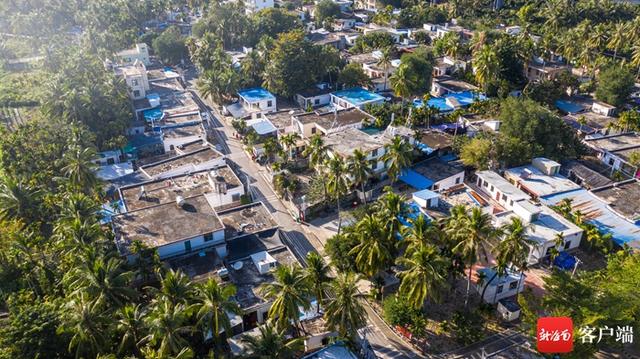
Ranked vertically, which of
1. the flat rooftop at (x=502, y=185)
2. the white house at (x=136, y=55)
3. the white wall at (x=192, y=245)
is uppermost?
the white house at (x=136, y=55)

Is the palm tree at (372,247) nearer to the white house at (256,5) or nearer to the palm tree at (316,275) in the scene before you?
the palm tree at (316,275)

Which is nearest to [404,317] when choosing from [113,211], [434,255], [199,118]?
[434,255]

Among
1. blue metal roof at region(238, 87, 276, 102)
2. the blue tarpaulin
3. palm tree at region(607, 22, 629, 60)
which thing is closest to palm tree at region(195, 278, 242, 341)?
the blue tarpaulin

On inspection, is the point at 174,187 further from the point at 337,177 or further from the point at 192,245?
the point at 337,177

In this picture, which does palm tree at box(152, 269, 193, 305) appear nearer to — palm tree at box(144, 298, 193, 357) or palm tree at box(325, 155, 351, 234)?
palm tree at box(144, 298, 193, 357)

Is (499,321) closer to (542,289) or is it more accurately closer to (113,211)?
(542,289)

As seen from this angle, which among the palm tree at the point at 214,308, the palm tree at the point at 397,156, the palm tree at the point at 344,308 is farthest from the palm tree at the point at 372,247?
the palm tree at the point at 397,156
